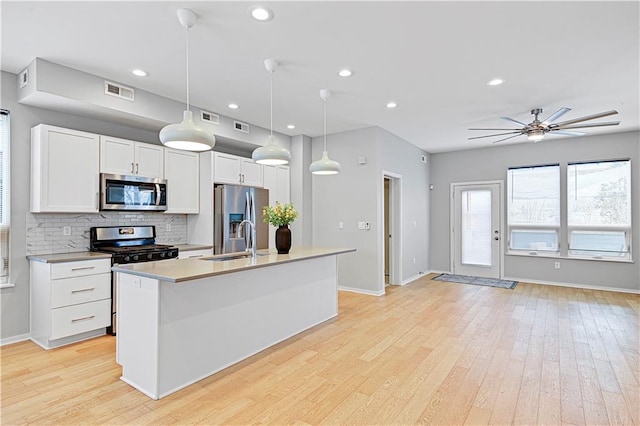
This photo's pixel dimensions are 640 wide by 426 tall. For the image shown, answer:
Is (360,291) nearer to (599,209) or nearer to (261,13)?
(261,13)

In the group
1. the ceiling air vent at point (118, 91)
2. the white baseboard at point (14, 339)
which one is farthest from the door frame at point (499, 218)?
the white baseboard at point (14, 339)

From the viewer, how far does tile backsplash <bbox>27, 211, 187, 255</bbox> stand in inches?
144

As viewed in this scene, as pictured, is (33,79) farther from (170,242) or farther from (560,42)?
(560,42)

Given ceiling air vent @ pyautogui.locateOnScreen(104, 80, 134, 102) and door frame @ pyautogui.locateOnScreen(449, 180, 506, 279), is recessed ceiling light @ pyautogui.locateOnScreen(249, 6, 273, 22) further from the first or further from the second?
door frame @ pyautogui.locateOnScreen(449, 180, 506, 279)

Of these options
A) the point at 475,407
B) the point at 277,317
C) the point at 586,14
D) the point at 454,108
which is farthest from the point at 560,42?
the point at 277,317

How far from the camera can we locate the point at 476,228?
24.0ft

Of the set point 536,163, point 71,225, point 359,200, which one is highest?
point 536,163

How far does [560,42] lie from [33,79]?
4.77m

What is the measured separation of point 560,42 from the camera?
2891mm

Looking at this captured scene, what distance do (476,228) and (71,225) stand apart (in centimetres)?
710

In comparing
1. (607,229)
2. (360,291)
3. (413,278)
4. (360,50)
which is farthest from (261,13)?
(607,229)

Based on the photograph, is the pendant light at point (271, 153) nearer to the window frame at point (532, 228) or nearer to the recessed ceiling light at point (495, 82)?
the recessed ceiling light at point (495, 82)

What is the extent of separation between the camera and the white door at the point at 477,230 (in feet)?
23.2

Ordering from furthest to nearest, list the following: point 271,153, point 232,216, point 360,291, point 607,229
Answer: point 607,229 → point 360,291 → point 232,216 → point 271,153
